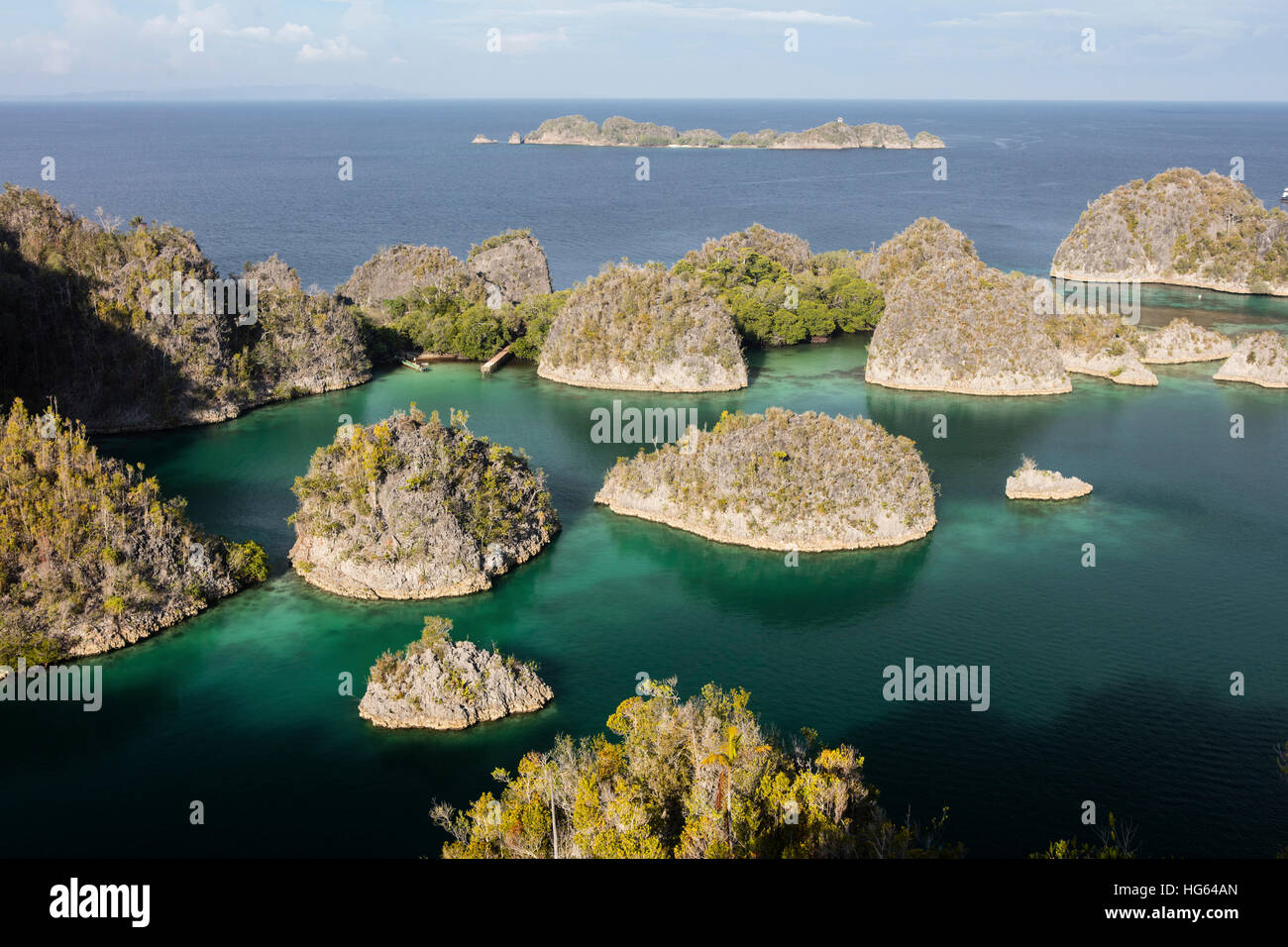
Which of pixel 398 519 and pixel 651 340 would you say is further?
pixel 651 340

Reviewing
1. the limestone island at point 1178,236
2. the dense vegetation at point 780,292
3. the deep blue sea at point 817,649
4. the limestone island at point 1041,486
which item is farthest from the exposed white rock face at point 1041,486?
the limestone island at point 1178,236

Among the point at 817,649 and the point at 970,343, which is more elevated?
the point at 970,343

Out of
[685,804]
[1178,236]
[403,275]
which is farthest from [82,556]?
[1178,236]

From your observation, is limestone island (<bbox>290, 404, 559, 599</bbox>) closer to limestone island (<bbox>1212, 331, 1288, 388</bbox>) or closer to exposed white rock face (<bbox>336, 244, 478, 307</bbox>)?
exposed white rock face (<bbox>336, 244, 478, 307</bbox>)

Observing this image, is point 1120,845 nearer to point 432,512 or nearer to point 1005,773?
point 1005,773

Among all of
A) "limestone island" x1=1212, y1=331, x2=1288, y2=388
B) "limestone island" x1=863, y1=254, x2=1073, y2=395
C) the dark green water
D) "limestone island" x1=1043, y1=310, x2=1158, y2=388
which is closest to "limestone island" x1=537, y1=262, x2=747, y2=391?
"limestone island" x1=863, y1=254, x2=1073, y2=395

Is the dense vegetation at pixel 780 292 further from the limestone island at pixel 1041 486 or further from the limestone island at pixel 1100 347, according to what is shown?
the limestone island at pixel 1041 486

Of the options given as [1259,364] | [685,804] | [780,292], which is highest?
[780,292]

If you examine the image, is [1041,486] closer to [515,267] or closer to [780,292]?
[780,292]
